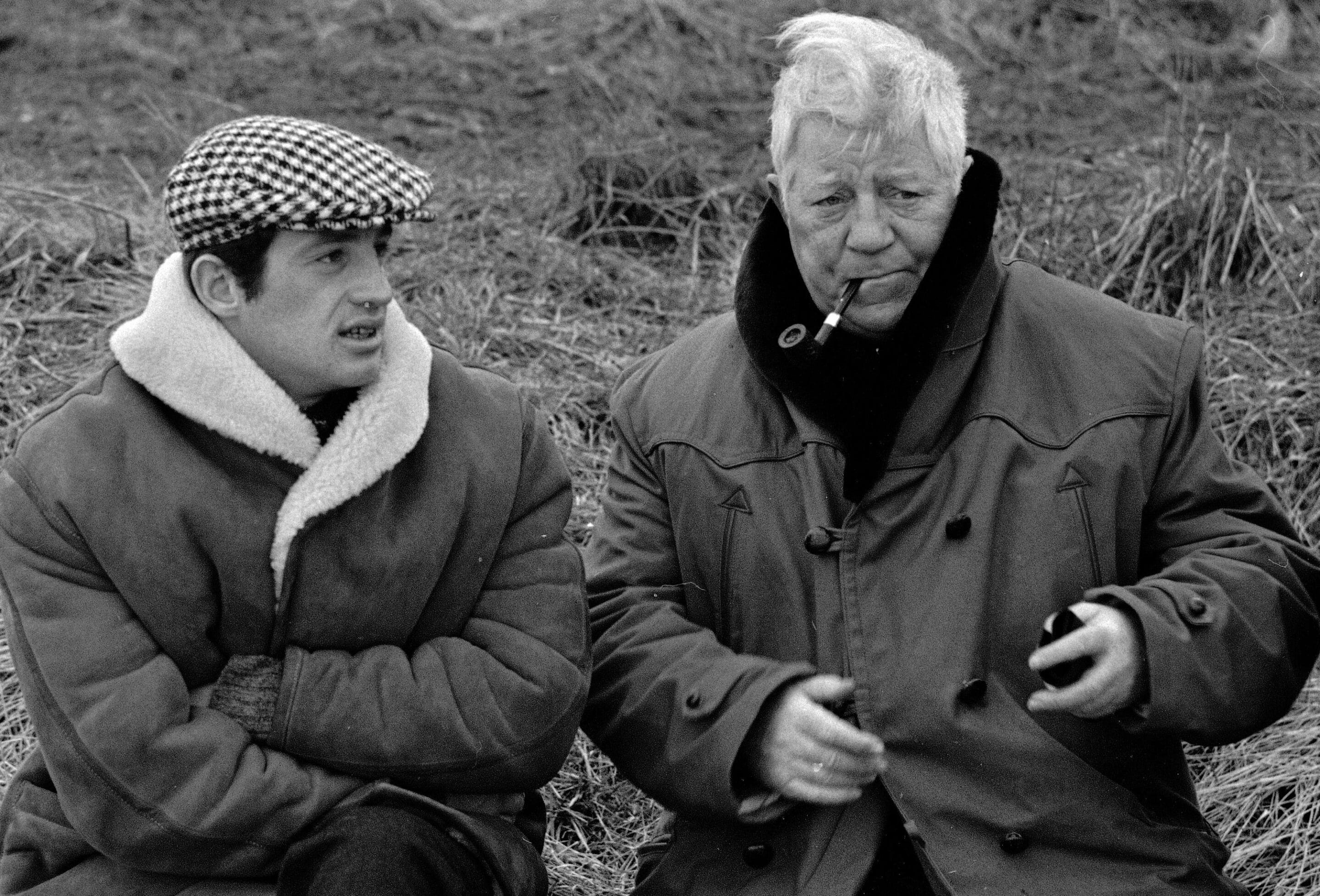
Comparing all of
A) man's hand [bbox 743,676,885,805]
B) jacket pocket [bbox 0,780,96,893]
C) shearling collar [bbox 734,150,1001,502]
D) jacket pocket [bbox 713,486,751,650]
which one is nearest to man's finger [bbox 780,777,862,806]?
man's hand [bbox 743,676,885,805]

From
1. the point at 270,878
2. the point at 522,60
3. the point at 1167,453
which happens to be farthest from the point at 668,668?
the point at 522,60

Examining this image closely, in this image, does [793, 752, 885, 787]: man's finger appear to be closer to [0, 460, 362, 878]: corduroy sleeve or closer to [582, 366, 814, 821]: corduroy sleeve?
[582, 366, 814, 821]: corduroy sleeve

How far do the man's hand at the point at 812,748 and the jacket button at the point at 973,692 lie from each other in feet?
0.48

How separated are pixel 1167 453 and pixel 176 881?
1595 millimetres

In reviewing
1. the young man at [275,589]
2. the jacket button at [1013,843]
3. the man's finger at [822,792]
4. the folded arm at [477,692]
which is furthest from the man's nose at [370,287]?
the jacket button at [1013,843]

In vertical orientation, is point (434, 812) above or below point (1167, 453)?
below

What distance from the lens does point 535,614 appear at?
2.65 metres

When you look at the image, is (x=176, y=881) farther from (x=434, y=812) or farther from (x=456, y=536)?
(x=456, y=536)

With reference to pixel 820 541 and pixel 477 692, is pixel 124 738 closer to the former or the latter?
pixel 477 692

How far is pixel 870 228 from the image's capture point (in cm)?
268

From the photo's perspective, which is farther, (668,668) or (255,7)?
(255,7)

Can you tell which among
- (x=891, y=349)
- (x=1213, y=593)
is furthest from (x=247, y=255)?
(x=1213, y=593)

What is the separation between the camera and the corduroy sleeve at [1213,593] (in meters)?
2.42

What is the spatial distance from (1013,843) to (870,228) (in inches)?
37.0
